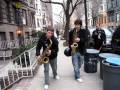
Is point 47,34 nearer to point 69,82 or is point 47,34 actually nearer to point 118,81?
point 69,82

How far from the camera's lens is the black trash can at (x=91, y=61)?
7.96 m

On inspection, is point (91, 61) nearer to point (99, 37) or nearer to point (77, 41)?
point (77, 41)

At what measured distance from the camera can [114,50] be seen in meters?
8.69

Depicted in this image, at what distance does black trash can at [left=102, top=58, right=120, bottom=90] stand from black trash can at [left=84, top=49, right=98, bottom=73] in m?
2.55

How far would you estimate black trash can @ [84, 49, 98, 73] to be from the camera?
7.96 metres

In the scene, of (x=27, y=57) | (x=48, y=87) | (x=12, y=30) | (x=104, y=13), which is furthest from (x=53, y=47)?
(x=104, y=13)

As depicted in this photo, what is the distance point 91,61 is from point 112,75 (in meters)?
2.92

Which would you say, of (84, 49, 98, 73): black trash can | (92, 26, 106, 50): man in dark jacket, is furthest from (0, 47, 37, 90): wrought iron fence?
(92, 26, 106, 50): man in dark jacket

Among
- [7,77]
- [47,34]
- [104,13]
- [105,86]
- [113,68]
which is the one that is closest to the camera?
[113,68]

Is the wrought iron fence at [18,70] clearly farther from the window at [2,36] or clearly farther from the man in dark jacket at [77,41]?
the window at [2,36]

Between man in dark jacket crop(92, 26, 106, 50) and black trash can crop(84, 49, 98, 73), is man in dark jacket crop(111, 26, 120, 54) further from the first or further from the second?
man in dark jacket crop(92, 26, 106, 50)

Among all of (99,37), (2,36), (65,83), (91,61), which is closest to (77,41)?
(65,83)

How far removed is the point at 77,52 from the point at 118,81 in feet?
7.08

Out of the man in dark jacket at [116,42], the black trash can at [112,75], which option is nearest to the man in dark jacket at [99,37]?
the man in dark jacket at [116,42]
